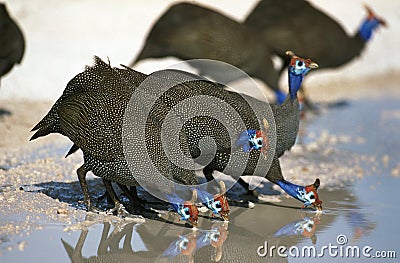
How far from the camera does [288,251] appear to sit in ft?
13.4

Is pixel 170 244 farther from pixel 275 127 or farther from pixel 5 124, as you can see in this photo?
pixel 5 124

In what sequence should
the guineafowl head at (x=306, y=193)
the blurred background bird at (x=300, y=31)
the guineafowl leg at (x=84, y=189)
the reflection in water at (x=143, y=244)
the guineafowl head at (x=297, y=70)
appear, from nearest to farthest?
the reflection in water at (x=143, y=244) → the guineafowl leg at (x=84, y=189) → the guineafowl head at (x=306, y=193) → the guineafowl head at (x=297, y=70) → the blurred background bird at (x=300, y=31)

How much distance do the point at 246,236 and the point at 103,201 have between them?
965 millimetres

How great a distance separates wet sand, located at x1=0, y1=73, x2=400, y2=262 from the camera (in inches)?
158

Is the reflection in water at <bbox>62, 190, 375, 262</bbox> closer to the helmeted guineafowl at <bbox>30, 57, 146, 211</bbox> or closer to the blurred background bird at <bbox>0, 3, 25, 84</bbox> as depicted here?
the helmeted guineafowl at <bbox>30, 57, 146, 211</bbox>

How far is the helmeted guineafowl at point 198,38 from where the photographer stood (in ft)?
23.5

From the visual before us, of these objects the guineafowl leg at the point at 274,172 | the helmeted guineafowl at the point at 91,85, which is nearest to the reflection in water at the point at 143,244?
the helmeted guineafowl at the point at 91,85

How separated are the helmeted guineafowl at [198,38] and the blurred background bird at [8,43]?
3.98 feet

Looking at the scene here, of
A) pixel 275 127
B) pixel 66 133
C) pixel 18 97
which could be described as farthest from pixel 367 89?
pixel 66 133

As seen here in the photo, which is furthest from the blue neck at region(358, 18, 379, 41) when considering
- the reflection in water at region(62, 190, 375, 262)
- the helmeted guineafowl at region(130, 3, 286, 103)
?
the reflection in water at region(62, 190, 375, 262)

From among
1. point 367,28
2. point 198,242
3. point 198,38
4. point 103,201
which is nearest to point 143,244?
point 198,242

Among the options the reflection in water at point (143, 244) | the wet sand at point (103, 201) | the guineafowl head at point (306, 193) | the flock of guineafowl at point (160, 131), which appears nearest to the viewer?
the reflection in water at point (143, 244)

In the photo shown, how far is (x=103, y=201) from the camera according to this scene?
475cm

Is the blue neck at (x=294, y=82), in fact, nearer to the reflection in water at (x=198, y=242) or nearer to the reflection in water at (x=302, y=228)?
the reflection in water at (x=302, y=228)
